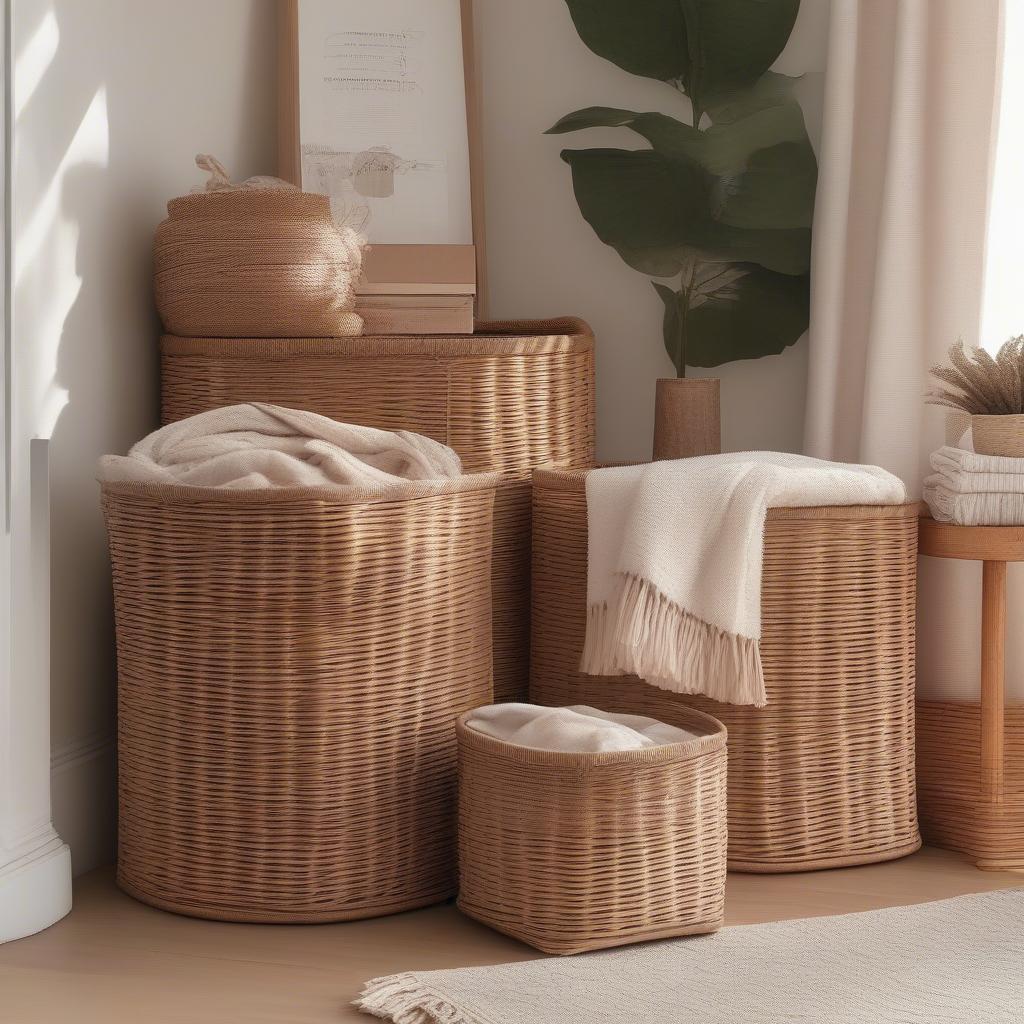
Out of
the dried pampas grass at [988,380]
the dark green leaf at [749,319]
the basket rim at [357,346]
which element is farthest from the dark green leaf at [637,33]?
the dried pampas grass at [988,380]

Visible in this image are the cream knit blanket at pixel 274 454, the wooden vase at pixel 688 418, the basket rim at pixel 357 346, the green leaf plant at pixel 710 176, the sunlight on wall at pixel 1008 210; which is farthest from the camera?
the green leaf plant at pixel 710 176

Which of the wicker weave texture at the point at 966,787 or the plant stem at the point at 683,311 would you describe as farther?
the plant stem at the point at 683,311

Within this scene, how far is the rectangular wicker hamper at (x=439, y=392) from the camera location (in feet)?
6.70

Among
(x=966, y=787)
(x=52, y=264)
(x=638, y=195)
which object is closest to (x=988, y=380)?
(x=966, y=787)

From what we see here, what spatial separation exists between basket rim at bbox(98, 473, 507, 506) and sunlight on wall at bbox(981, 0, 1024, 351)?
104 centimetres

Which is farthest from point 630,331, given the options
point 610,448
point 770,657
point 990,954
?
point 990,954

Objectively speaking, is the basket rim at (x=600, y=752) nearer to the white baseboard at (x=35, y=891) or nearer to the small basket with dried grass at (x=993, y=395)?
the white baseboard at (x=35, y=891)

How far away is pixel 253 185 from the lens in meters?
2.10

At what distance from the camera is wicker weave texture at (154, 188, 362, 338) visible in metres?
1.96

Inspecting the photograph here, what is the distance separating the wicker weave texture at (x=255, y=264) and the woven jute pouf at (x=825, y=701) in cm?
47

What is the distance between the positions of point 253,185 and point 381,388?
38 cm

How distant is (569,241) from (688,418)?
543 mm

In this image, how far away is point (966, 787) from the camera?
2.06m

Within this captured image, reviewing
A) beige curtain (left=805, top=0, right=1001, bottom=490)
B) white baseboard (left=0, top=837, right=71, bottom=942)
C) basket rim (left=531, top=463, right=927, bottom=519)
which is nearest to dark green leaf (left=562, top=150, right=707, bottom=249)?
beige curtain (left=805, top=0, right=1001, bottom=490)
